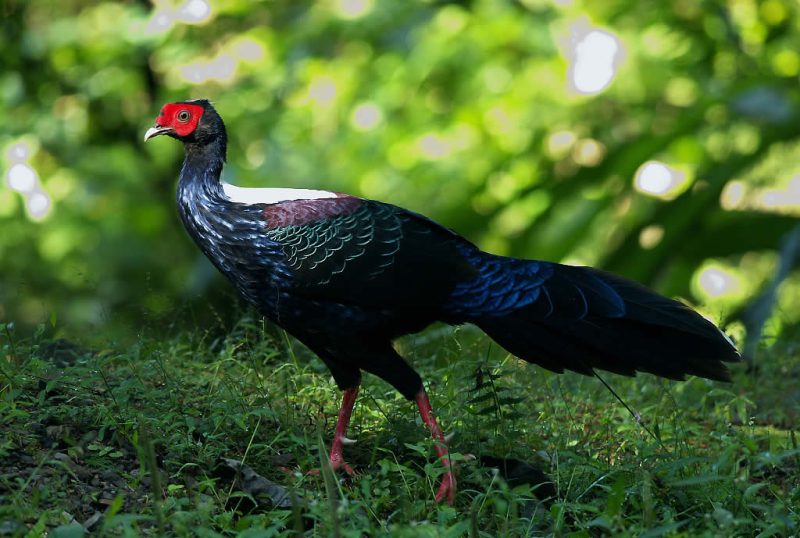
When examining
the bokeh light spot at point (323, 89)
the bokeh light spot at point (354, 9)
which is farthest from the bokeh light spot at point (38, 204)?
the bokeh light spot at point (354, 9)

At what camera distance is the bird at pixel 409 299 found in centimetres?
415

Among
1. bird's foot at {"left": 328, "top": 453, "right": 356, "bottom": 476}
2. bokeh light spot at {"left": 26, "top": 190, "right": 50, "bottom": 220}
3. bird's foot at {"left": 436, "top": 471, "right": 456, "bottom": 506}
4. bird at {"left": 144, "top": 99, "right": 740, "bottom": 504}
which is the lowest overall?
bird's foot at {"left": 328, "top": 453, "right": 356, "bottom": 476}

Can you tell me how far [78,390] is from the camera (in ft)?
13.8

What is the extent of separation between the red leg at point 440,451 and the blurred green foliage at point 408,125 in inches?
144

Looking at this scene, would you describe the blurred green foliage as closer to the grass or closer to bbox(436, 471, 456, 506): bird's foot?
the grass

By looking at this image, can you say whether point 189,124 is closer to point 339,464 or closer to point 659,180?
point 339,464

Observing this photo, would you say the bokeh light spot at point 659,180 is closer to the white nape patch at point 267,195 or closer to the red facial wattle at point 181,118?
the white nape patch at point 267,195

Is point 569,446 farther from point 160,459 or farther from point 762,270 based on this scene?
point 762,270

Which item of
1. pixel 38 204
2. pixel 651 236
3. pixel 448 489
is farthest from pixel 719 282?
pixel 448 489

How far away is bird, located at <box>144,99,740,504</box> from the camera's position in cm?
415

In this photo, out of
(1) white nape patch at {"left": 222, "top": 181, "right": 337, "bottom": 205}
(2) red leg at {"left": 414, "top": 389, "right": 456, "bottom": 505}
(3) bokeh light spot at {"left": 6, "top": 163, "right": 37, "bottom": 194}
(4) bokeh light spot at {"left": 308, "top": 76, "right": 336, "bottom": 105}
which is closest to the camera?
(2) red leg at {"left": 414, "top": 389, "right": 456, "bottom": 505}

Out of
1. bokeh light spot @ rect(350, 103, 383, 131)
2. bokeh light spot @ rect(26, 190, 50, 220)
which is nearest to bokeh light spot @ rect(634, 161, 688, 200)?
bokeh light spot @ rect(350, 103, 383, 131)

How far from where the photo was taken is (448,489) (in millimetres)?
3904

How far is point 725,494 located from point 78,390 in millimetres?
2581
